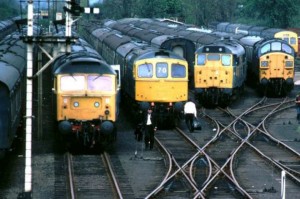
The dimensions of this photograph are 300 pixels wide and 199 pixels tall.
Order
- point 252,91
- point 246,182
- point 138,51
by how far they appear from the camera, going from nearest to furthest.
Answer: point 246,182 → point 138,51 → point 252,91

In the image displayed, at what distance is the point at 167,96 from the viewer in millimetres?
27250

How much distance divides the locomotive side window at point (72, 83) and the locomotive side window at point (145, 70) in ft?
18.8

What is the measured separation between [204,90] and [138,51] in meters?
4.87

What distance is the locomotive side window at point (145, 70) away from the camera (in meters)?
27.6

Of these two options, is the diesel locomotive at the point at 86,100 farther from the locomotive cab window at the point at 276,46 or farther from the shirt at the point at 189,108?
the locomotive cab window at the point at 276,46

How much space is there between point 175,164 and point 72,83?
13.0 ft

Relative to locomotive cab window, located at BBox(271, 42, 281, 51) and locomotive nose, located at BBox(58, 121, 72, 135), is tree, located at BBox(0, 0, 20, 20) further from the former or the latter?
locomotive nose, located at BBox(58, 121, 72, 135)

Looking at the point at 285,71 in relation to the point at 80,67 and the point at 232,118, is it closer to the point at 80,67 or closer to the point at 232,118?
the point at 232,118

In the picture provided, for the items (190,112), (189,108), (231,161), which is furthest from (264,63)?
(231,161)

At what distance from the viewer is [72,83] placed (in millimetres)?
22234

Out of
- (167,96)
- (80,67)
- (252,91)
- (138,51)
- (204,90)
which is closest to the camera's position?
(80,67)

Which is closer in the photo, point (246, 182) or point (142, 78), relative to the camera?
point (246, 182)

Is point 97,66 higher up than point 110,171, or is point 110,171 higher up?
point 97,66

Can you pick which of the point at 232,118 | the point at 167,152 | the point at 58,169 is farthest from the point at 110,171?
the point at 232,118
